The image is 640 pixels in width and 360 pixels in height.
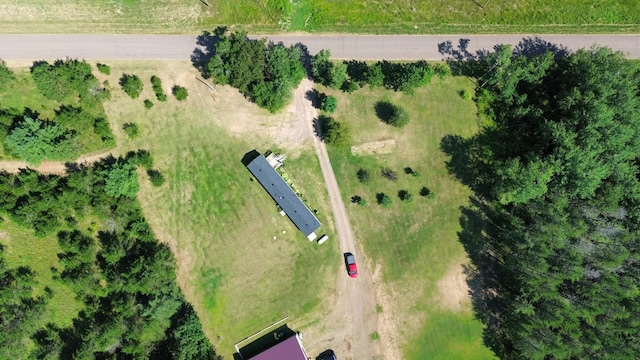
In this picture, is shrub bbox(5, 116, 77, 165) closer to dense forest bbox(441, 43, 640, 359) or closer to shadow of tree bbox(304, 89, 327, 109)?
shadow of tree bbox(304, 89, 327, 109)

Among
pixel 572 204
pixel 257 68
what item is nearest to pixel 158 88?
pixel 257 68

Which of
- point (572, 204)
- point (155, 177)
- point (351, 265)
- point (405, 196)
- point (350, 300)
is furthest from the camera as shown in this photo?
point (350, 300)

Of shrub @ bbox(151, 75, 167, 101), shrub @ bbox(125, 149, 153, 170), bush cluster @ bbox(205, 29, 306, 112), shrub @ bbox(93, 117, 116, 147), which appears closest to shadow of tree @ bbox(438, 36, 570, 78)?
bush cluster @ bbox(205, 29, 306, 112)

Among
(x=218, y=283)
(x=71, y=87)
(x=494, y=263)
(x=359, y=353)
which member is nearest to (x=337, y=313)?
(x=359, y=353)

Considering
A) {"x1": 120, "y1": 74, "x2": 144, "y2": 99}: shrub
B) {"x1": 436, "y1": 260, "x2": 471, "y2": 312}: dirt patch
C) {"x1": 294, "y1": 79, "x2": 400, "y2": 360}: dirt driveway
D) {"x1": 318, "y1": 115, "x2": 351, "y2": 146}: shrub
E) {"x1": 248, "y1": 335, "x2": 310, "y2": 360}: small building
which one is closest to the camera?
{"x1": 120, "y1": 74, "x2": 144, "y2": 99}: shrub

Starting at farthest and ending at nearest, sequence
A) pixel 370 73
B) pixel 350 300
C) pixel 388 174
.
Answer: pixel 388 174 < pixel 350 300 < pixel 370 73

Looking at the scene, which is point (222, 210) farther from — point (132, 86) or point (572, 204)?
point (572, 204)
